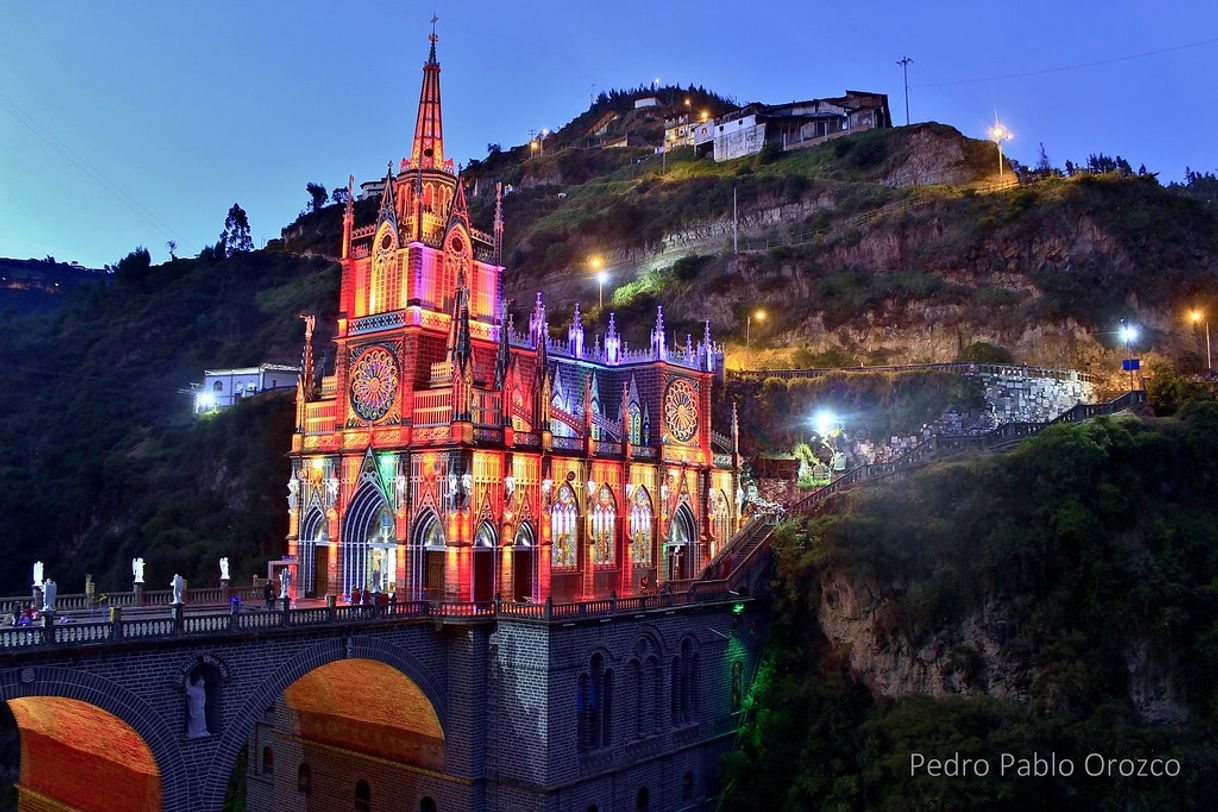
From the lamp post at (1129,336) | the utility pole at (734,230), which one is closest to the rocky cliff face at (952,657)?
the lamp post at (1129,336)

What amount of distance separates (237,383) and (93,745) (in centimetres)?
6045

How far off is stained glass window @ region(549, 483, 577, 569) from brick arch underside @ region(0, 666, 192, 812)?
16212 millimetres

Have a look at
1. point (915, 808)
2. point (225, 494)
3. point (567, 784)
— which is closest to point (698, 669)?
point (567, 784)

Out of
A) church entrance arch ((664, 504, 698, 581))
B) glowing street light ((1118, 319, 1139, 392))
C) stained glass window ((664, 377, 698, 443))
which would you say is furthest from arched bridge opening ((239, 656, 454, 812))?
glowing street light ((1118, 319, 1139, 392))

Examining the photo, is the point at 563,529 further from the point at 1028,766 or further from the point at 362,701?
the point at 1028,766

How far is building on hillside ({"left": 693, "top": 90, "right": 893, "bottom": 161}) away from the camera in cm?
9700

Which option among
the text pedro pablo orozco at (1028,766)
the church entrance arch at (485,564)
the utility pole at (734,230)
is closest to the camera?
the text pedro pablo orozco at (1028,766)

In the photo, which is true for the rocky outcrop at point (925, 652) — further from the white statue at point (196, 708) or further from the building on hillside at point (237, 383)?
the building on hillside at point (237, 383)

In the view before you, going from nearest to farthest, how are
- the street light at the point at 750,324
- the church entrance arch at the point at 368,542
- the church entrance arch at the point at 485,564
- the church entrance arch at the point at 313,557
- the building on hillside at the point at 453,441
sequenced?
1. the building on hillside at the point at 453,441
2. the church entrance arch at the point at 485,564
3. the church entrance arch at the point at 368,542
4. the church entrance arch at the point at 313,557
5. the street light at the point at 750,324

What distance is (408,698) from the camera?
106 ft

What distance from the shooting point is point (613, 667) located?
33.7 meters

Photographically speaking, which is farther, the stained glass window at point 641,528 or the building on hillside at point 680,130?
the building on hillside at point 680,130

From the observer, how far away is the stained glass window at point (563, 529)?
126 feet

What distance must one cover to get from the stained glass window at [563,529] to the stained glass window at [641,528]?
3.76m
